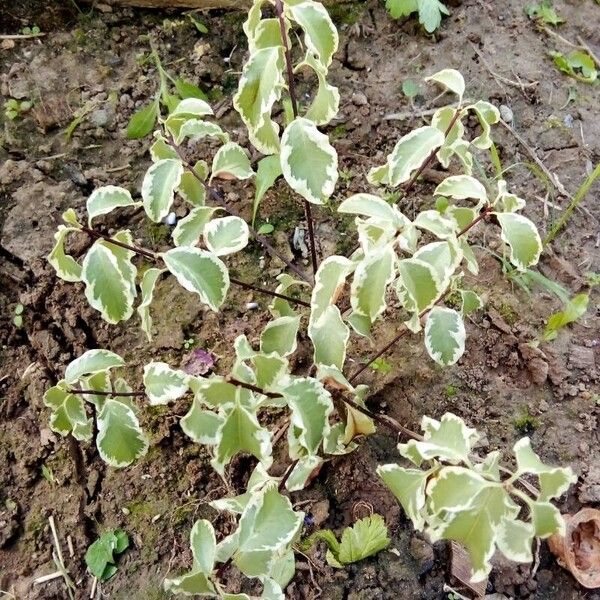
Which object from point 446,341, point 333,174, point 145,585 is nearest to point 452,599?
point 446,341

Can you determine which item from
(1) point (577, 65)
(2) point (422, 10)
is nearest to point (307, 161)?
(2) point (422, 10)

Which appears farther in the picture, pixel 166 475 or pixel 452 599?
pixel 166 475

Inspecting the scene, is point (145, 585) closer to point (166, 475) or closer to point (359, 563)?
point (166, 475)

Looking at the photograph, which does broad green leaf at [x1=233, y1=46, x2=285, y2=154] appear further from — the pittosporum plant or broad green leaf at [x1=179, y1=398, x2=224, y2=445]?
broad green leaf at [x1=179, y1=398, x2=224, y2=445]

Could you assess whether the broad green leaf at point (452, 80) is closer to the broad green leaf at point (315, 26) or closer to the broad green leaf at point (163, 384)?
the broad green leaf at point (315, 26)

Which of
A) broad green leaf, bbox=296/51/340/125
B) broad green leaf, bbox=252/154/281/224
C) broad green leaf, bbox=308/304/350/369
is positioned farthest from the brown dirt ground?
broad green leaf, bbox=296/51/340/125
